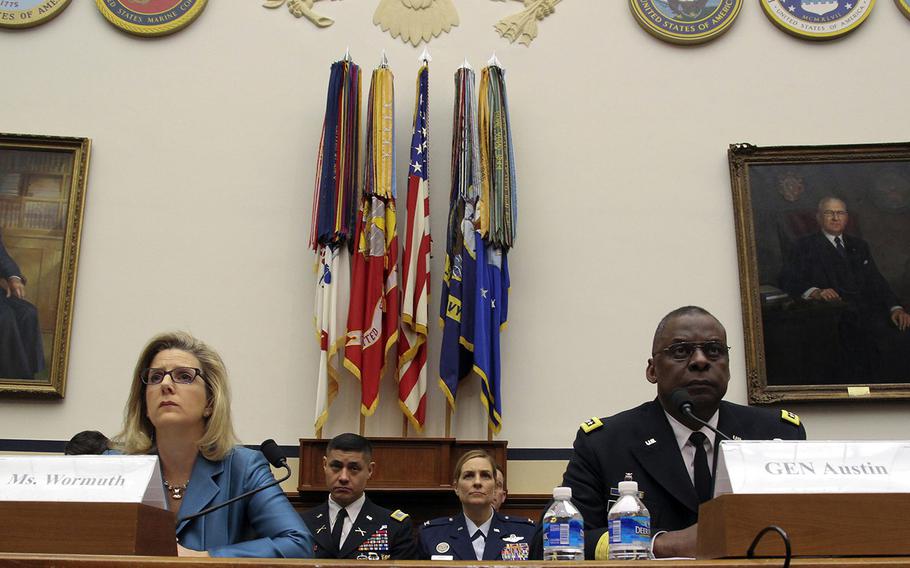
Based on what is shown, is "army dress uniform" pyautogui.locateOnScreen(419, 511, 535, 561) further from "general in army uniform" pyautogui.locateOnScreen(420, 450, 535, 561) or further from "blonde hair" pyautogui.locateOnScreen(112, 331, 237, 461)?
"blonde hair" pyautogui.locateOnScreen(112, 331, 237, 461)

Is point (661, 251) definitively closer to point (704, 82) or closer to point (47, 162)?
point (704, 82)

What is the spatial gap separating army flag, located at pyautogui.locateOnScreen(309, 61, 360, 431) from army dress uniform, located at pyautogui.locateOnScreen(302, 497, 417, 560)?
0.94 meters

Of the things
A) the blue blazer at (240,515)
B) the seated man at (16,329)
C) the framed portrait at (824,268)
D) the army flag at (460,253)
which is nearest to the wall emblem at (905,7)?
the framed portrait at (824,268)

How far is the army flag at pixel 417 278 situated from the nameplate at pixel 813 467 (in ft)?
12.7

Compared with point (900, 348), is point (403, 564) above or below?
below

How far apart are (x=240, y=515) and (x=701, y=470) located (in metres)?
1.35

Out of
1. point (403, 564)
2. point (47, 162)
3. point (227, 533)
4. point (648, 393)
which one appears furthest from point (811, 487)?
point (47, 162)

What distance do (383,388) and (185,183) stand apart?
5.85ft

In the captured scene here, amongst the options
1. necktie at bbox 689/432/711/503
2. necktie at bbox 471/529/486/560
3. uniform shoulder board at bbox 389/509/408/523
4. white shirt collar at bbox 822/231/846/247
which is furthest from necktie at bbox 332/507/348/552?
white shirt collar at bbox 822/231/846/247

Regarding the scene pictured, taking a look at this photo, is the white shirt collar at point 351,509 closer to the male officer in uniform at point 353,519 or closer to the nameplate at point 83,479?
the male officer in uniform at point 353,519

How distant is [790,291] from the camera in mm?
6043

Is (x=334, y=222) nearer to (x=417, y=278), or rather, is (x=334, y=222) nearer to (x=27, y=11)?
(x=417, y=278)

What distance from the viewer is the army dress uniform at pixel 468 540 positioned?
4.79 meters

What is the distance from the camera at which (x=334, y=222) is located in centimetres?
607
